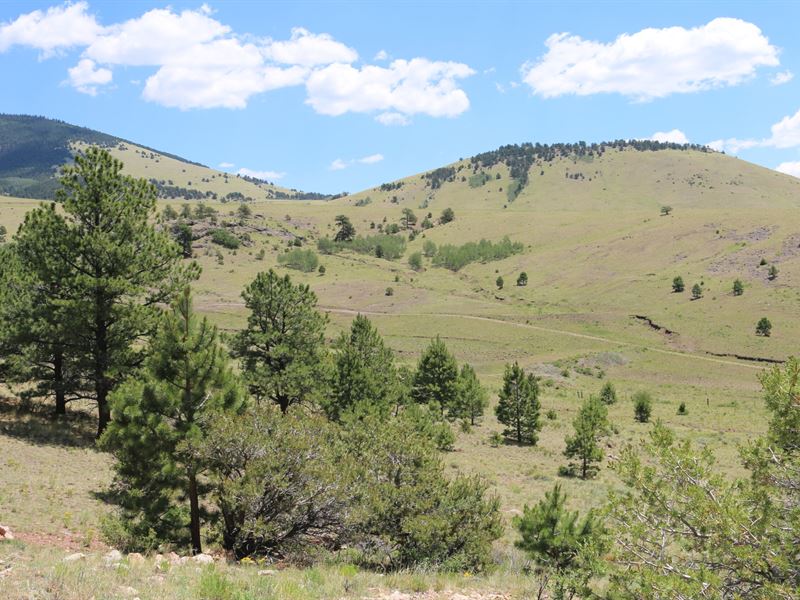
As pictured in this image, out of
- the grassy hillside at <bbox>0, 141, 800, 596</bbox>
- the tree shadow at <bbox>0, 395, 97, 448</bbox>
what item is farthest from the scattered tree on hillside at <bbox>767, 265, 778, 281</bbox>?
the tree shadow at <bbox>0, 395, 97, 448</bbox>

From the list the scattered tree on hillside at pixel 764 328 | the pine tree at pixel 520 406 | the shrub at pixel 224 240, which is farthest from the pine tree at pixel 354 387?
the shrub at pixel 224 240

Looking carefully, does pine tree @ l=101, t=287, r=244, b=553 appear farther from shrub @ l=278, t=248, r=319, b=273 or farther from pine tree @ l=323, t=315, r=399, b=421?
shrub @ l=278, t=248, r=319, b=273

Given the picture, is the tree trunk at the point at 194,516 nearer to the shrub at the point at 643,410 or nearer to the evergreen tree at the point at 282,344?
the evergreen tree at the point at 282,344

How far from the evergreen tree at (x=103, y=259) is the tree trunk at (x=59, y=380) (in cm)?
137

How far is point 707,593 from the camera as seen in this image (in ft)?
24.1

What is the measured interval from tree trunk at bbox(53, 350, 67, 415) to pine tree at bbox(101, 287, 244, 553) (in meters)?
10.1

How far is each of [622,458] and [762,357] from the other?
262 feet

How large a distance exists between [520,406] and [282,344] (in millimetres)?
21659

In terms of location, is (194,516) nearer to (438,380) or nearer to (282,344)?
(282,344)

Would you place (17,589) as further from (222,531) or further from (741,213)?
(741,213)

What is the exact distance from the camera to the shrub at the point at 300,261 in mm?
135875

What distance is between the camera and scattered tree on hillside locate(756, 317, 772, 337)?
3095 inches

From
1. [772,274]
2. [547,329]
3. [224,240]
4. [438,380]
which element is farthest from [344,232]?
[438,380]

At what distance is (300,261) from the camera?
136375 millimetres
